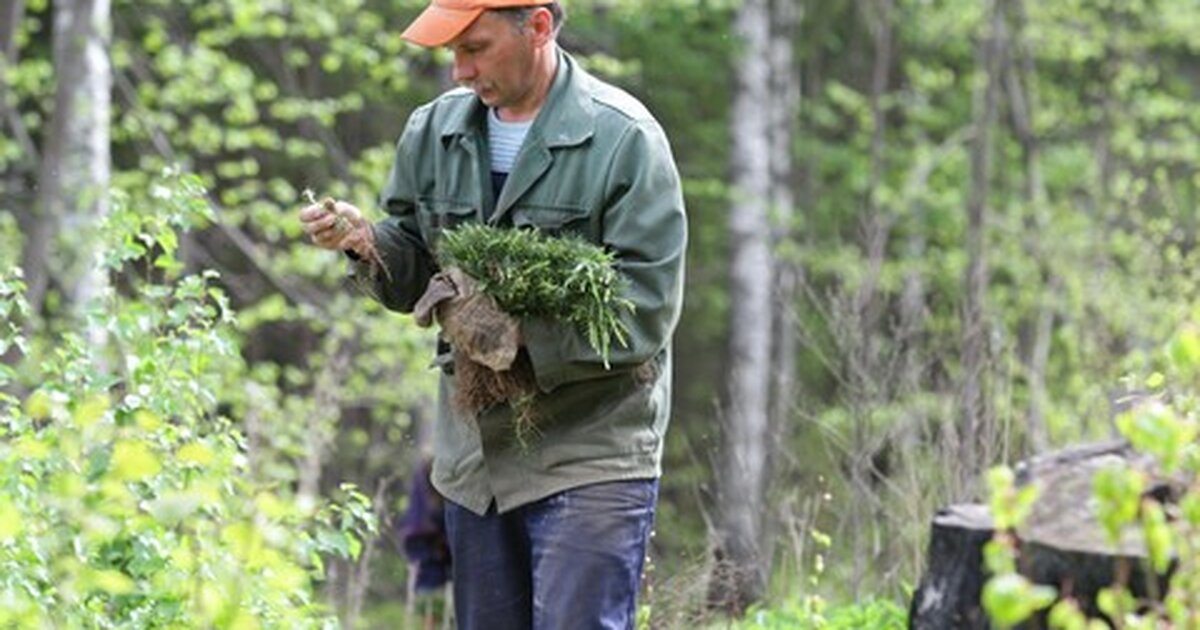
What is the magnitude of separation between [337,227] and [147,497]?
801 mm

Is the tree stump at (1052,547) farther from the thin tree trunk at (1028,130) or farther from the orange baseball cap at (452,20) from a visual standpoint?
the thin tree trunk at (1028,130)

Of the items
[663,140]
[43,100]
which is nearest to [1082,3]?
[43,100]

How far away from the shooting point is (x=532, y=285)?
5.08 meters

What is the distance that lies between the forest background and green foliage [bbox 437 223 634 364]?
27.3 inches

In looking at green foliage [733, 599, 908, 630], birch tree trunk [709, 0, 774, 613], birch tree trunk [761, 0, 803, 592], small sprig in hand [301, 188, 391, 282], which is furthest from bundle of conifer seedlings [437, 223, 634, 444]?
birch tree trunk [761, 0, 803, 592]

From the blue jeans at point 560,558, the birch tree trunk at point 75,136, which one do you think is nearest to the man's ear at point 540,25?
the blue jeans at point 560,558

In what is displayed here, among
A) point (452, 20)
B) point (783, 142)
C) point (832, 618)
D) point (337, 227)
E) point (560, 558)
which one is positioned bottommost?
point (832, 618)

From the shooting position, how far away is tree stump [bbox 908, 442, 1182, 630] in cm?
515

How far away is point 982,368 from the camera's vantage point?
9320 mm

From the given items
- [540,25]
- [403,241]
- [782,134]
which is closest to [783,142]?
[782,134]

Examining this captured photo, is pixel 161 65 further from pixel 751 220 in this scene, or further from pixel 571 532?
pixel 571 532

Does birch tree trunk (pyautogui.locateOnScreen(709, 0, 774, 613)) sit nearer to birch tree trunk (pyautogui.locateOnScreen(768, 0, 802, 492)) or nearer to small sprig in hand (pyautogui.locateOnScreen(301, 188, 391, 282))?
birch tree trunk (pyautogui.locateOnScreen(768, 0, 802, 492))

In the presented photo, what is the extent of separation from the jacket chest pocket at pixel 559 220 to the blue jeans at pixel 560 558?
56 cm

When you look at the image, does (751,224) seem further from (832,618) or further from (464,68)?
(464,68)
